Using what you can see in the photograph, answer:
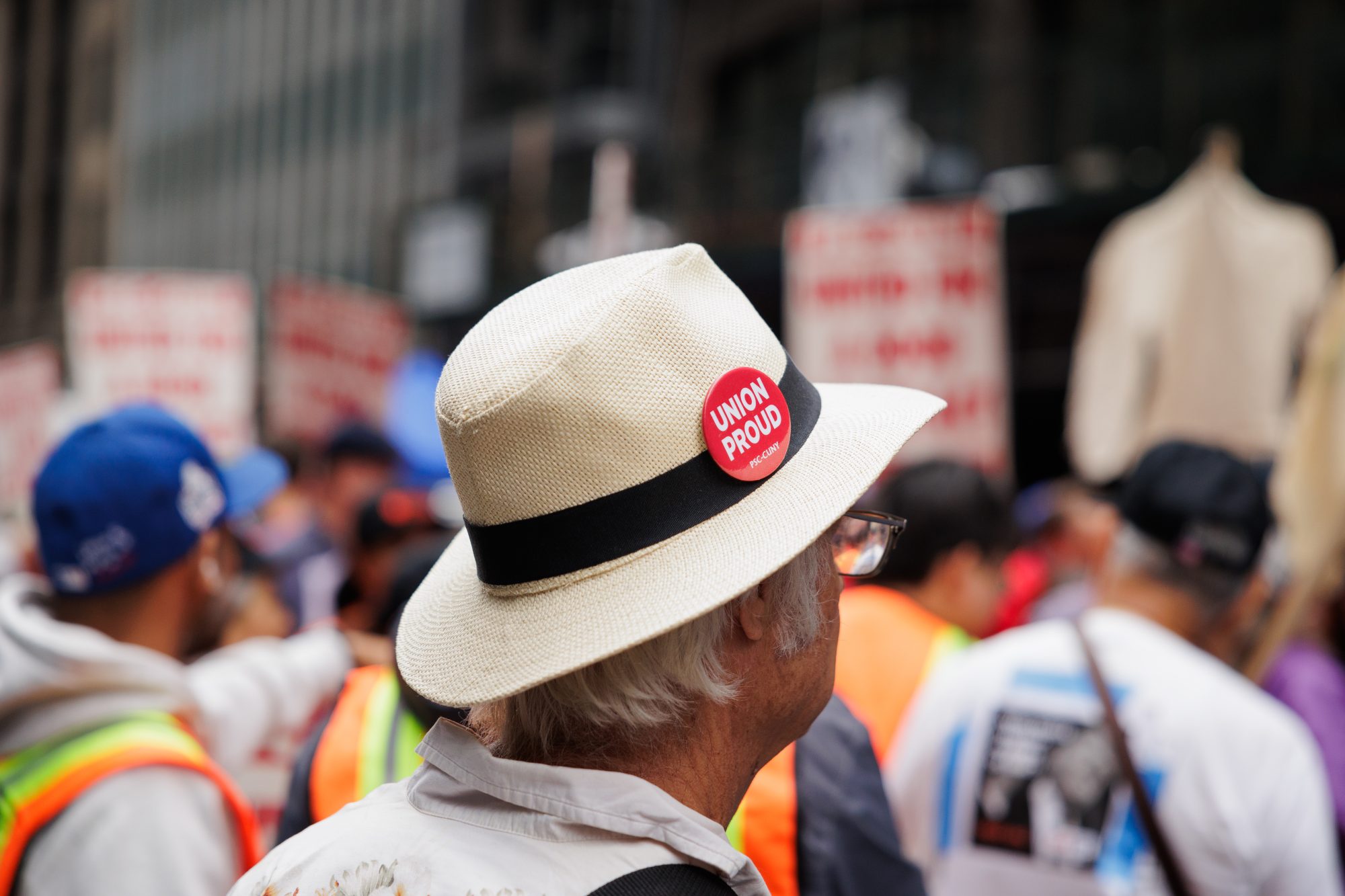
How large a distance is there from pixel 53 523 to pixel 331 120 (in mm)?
29724

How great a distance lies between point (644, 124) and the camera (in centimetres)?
1795

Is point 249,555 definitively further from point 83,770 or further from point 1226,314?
point 1226,314

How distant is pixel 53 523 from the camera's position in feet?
7.39

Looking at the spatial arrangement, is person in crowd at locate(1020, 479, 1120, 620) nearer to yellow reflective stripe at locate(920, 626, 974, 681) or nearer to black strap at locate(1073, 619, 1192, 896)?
yellow reflective stripe at locate(920, 626, 974, 681)

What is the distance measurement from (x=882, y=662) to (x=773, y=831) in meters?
1.49

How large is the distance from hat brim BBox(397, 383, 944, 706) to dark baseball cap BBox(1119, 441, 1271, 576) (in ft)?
5.69

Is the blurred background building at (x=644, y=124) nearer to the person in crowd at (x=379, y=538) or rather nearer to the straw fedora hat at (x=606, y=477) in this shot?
the person in crowd at (x=379, y=538)

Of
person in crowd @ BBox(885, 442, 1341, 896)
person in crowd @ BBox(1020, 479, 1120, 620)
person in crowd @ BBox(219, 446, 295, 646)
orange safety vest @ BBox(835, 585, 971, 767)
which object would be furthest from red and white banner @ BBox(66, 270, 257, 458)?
person in crowd @ BBox(885, 442, 1341, 896)

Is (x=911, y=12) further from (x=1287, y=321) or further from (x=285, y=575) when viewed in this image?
(x=285, y=575)

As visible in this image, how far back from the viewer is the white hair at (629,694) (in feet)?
4.14

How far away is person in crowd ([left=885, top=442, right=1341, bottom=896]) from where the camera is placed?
2521 mm

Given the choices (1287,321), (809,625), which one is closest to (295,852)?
(809,625)

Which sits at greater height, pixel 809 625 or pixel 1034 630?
pixel 809 625

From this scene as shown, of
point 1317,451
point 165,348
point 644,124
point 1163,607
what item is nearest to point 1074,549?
point 1317,451
